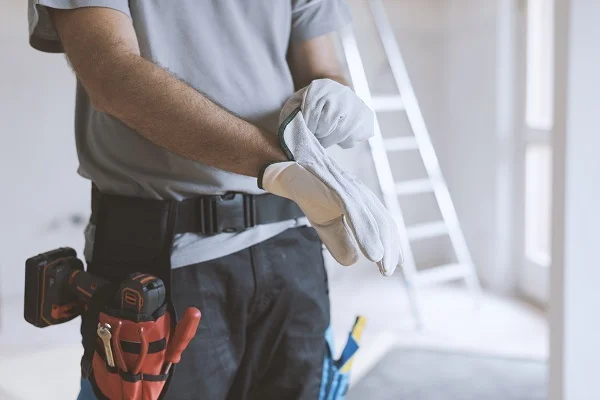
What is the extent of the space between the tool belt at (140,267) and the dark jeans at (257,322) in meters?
0.05

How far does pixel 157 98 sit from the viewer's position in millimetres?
964

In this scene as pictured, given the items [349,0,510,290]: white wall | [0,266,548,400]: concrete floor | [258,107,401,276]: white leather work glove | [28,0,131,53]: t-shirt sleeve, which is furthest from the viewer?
[349,0,510,290]: white wall

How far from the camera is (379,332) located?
3.31 meters

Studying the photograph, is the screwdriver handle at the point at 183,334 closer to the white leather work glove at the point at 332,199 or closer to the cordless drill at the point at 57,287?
the cordless drill at the point at 57,287

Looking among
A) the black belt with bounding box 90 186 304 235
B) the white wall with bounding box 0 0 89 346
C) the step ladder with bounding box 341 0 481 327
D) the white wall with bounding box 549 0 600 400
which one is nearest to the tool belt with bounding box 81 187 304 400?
the black belt with bounding box 90 186 304 235

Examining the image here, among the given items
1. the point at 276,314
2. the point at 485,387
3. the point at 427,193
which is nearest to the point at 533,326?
the point at 485,387

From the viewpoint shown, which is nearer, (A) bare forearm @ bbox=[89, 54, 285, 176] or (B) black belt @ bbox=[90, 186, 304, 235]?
(A) bare forearm @ bbox=[89, 54, 285, 176]

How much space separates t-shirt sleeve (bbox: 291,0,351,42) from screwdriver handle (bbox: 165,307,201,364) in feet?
1.95

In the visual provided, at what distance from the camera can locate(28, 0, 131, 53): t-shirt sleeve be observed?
103 centimetres

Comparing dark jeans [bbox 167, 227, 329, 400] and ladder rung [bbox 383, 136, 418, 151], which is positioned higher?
dark jeans [bbox 167, 227, 329, 400]

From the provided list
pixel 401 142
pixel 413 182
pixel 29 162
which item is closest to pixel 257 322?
pixel 29 162

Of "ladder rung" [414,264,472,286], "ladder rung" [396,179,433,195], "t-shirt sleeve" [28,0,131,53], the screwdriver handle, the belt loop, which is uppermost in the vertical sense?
"t-shirt sleeve" [28,0,131,53]

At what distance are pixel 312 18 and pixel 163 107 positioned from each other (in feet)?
1.60

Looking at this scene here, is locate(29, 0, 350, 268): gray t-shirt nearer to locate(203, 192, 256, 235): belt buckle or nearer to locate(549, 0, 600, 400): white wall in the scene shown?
locate(203, 192, 256, 235): belt buckle
